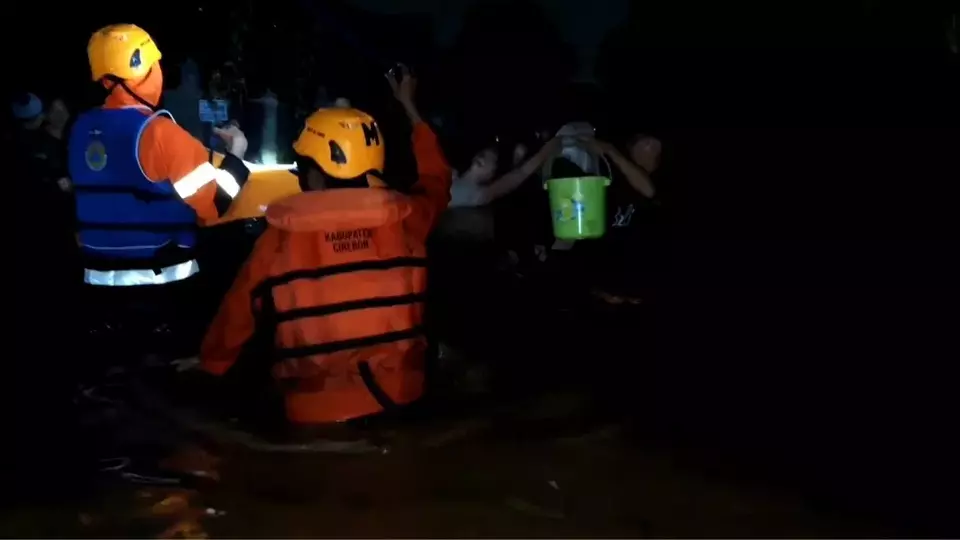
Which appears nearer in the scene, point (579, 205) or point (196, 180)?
point (196, 180)

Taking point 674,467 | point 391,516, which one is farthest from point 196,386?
point 674,467

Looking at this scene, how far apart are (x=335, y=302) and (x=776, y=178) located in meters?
1.55

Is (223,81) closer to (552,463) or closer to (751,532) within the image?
(552,463)

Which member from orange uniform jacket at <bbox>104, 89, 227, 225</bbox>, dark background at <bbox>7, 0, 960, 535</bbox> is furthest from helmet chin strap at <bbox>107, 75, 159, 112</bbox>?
dark background at <bbox>7, 0, 960, 535</bbox>

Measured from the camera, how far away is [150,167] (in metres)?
2.90

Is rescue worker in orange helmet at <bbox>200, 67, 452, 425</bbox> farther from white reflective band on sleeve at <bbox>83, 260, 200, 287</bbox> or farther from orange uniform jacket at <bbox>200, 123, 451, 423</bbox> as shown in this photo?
white reflective band on sleeve at <bbox>83, 260, 200, 287</bbox>

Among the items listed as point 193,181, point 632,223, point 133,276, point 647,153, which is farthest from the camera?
point 632,223

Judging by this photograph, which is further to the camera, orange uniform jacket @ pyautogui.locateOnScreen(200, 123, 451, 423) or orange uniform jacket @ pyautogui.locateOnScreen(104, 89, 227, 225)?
orange uniform jacket @ pyautogui.locateOnScreen(104, 89, 227, 225)

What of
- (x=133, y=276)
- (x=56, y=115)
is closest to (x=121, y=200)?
(x=133, y=276)

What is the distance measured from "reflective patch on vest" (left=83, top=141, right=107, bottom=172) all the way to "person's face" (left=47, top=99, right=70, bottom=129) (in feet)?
2.97

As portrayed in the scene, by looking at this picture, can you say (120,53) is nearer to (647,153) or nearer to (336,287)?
(336,287)

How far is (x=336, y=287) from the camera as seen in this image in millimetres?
2598

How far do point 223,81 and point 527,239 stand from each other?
54.4 inches

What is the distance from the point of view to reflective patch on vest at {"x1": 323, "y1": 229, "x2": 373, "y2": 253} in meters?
2.56
